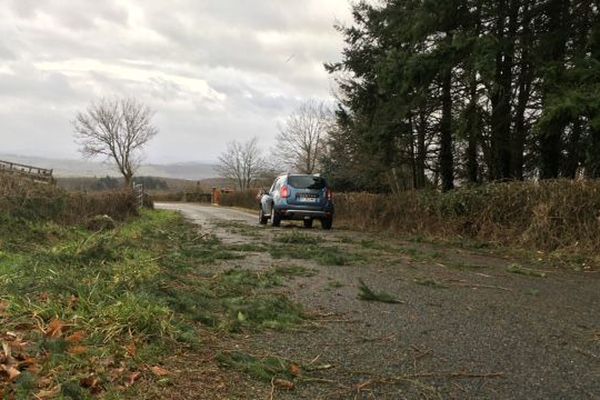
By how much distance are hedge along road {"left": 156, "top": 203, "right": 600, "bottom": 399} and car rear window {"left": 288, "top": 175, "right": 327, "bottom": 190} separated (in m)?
10.2

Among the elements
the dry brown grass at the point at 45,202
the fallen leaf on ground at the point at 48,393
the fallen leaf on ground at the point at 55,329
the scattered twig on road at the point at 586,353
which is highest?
the dry brown grass at the point at 45,202

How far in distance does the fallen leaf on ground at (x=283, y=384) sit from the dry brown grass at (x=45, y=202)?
10.4 meters

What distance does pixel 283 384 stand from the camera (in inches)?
149

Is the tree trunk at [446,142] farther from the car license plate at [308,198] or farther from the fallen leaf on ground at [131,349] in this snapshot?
the fallen leaf on ground at [131,349]

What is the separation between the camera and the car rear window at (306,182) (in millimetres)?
19891

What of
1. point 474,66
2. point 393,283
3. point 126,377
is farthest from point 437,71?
point 126,377

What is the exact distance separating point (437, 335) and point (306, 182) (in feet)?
49.1

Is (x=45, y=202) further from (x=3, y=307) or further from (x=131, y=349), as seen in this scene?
(x=131, y=349)

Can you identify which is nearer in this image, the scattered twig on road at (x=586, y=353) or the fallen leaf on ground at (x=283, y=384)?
the fallen leaf on ground at (x=283, y=384)

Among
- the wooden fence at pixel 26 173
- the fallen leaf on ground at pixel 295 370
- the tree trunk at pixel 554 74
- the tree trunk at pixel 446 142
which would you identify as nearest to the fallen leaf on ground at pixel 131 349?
the fallen leaf on ground at pixel 295 370

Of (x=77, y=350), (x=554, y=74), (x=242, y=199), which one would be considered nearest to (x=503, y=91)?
(x=554, y=74)

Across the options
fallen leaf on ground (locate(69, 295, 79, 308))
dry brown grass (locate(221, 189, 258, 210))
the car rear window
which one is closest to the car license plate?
the car rear window

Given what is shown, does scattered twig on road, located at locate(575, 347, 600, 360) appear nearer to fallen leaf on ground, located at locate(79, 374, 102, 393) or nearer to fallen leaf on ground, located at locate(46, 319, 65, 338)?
fallen leaf on ground, located at locate(79, 374, 102, 393)

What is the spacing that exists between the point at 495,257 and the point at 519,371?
778 cm
